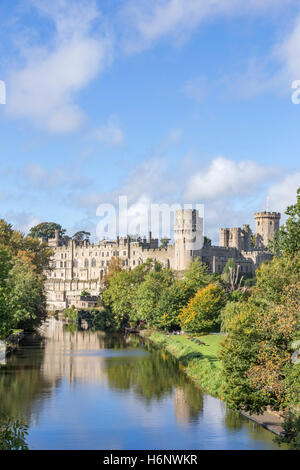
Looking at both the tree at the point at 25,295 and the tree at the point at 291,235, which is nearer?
the tree at the point at 291,235

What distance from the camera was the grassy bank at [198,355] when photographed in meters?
33.6

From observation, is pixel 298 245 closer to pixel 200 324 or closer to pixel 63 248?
pixel 200 324

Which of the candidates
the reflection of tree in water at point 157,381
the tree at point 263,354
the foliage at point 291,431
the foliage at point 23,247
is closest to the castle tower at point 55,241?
the foliage at point 23,247

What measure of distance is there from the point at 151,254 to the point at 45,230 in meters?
45.0

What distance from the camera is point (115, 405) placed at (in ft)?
99.0

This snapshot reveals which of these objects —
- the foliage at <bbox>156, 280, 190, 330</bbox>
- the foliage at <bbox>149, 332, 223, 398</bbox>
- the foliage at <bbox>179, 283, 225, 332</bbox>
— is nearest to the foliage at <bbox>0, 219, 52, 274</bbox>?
the foliage at <bbox>156, 280, 190, 330</bbox>

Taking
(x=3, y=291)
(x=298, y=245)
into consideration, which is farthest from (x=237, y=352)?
(x=3, y=291)

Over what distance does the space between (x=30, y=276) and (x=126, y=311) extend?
18092 millimetres

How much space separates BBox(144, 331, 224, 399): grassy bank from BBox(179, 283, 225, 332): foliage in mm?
1335

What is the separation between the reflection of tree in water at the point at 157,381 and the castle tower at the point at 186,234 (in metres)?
A: 49.9

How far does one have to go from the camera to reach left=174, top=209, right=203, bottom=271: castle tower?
3816 inches

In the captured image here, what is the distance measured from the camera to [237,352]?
85.6 feet

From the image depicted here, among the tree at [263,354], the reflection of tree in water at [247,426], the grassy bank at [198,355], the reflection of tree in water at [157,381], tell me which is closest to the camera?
the reflection of tree in water at [247,426]

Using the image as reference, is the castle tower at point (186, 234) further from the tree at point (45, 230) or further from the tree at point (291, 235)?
the tree at point (291, 235)
